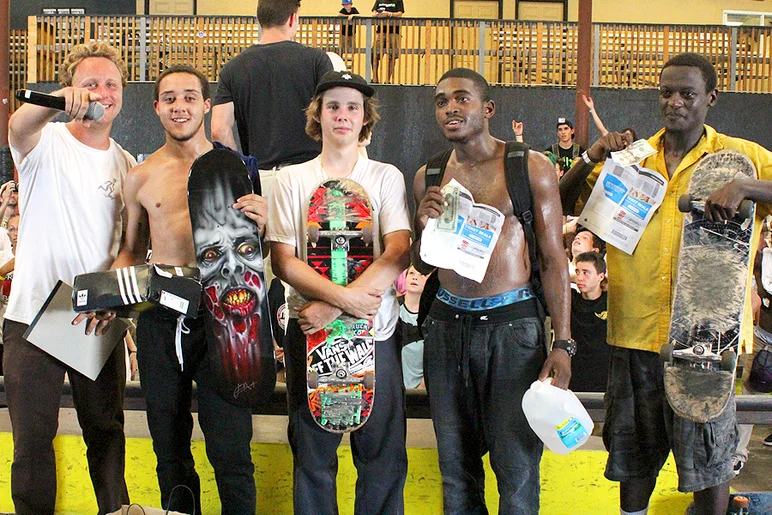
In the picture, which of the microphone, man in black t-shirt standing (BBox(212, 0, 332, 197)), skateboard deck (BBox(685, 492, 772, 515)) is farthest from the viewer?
man in black t-shirt standing (BBox(212, 0, 332, 197))

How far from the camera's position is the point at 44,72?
37.9ft

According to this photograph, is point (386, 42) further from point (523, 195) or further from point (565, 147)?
point (523, 195)

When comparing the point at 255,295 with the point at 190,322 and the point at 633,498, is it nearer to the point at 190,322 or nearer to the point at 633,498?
the point at 190,322

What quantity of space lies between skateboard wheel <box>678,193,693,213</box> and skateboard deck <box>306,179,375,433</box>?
907 millimetres

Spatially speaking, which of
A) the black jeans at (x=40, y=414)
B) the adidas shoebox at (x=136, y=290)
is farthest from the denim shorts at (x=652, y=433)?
the black jeans at (x=40, y=414)

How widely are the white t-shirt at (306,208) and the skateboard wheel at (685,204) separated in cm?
80

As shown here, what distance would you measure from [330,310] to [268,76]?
1.18 meters

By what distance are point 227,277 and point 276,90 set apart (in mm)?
974

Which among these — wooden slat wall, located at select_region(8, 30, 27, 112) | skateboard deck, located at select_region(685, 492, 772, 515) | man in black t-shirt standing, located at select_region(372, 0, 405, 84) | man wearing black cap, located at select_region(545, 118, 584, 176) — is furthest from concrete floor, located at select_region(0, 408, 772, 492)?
wooden slat wall, located at select_region(8, 30, 27, 112)

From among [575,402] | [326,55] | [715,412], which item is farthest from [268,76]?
[715,412]

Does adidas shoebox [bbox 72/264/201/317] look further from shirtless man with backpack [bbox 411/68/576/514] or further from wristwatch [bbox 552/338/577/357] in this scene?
wristwatch [bbox 552/338/577/357]

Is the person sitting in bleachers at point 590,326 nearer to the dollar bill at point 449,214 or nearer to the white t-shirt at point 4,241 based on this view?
the dollar bill at point 449,214

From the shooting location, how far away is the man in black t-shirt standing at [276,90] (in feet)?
10.5

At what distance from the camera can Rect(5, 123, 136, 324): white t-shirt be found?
2613mm
